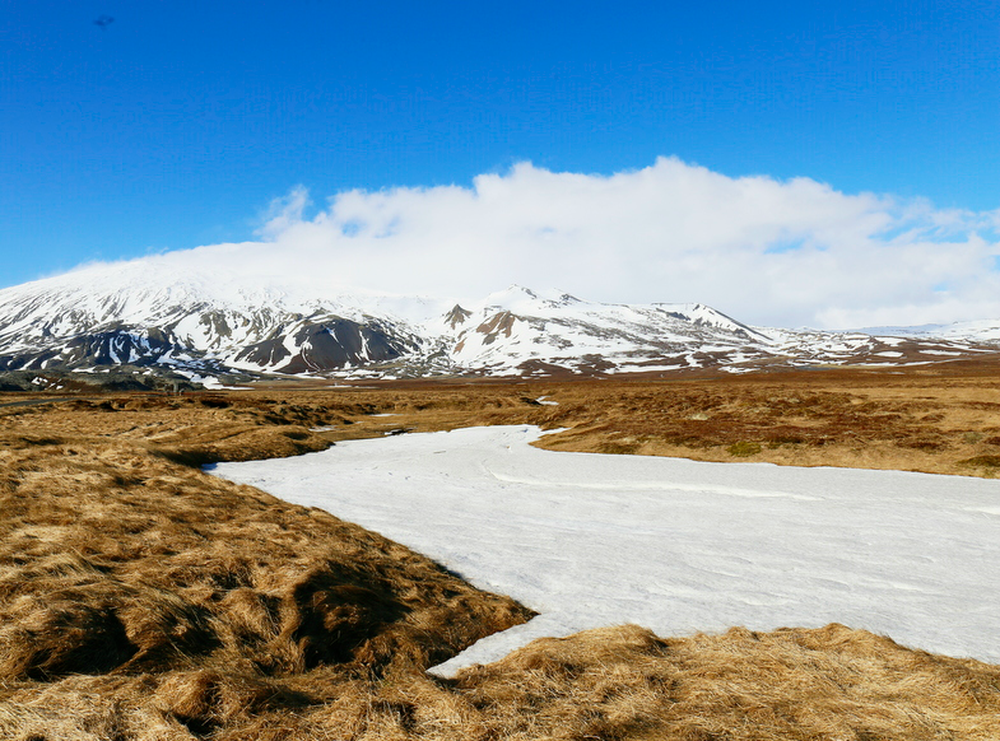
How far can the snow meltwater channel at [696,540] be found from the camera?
32.6ft

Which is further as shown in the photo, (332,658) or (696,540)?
(696,540)

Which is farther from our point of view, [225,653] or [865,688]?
[225,653]

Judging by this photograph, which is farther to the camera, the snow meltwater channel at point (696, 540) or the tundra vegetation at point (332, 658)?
the snow meltwater channel at point (696, 540)

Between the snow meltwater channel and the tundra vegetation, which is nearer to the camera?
the tundra vegetation

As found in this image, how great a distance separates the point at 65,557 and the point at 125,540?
2.06m

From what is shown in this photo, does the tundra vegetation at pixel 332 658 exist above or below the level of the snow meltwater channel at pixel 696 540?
above

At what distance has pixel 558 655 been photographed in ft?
24.0

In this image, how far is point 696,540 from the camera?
15.0 m

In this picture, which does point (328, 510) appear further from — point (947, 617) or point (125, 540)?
point (947, 617)

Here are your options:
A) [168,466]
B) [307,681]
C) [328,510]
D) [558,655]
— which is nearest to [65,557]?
[307,681]

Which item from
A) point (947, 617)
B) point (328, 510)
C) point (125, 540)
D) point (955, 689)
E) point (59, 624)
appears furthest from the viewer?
point (328, 510)

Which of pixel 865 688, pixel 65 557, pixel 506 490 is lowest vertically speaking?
pixel 506 490

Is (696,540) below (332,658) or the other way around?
below

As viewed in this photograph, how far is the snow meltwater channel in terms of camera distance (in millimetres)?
9945
